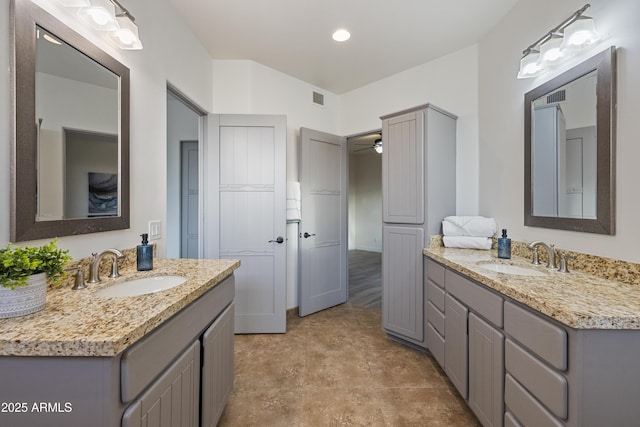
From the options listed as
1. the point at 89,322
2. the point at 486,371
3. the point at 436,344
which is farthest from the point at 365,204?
the point at 89,322

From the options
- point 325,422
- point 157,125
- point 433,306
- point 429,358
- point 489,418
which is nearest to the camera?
point 489,418

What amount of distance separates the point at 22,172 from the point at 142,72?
100 cm

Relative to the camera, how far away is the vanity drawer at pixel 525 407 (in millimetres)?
1043

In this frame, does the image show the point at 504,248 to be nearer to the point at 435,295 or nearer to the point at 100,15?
the point at 435,295

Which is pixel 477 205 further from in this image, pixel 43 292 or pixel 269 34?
pixel 43 292

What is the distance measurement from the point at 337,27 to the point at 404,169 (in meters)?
1.33

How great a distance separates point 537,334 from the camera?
1.08m

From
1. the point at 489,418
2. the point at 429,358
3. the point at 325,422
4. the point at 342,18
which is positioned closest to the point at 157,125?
the point at 342,18

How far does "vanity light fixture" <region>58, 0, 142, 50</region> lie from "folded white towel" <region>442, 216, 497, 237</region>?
2445 mm

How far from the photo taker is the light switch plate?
5.97 feet

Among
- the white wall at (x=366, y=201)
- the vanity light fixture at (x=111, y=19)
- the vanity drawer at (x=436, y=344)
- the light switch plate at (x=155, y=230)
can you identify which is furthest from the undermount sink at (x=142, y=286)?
the white wall at (x=366, y=201)

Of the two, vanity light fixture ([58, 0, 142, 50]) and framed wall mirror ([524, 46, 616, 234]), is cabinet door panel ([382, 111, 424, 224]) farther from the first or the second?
vanity light fixture ([58, 0, 142, 50])

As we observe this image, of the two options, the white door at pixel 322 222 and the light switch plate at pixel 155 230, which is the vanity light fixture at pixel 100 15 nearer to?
the light switch plate at pixel 155 230

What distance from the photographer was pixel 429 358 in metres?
2.33
